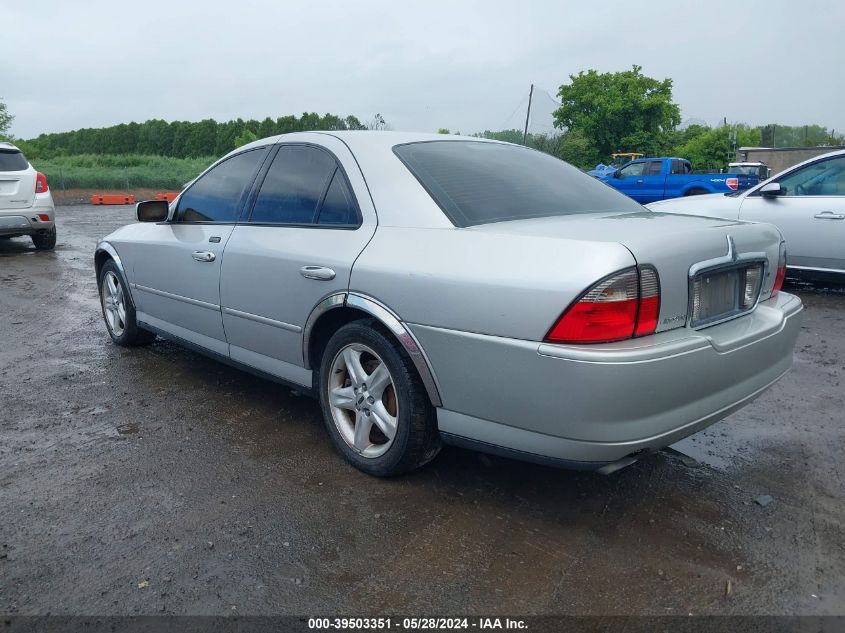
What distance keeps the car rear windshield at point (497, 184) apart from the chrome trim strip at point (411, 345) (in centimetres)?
48

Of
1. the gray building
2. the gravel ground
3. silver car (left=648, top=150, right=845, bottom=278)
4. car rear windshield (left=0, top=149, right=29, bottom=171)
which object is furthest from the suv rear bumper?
the gray building

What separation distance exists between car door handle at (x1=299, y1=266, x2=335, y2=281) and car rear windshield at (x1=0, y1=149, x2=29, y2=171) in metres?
9.75

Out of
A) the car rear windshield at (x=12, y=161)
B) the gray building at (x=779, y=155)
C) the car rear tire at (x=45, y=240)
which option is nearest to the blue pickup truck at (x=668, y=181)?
the car rear tire at (x=45, y=240)

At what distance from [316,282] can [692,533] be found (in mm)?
1933

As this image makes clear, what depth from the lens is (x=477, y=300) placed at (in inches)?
103

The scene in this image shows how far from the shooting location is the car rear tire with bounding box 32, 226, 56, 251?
11.8m

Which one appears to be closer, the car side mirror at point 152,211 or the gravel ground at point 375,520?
the gravel ground at point 375,520

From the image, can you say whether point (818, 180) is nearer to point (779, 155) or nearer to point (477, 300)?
point (477, 300)

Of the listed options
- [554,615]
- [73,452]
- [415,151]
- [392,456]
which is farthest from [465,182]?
[73,452]

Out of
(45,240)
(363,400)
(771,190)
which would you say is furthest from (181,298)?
(45,240)

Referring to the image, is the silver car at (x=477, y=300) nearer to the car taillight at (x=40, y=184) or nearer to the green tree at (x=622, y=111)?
the car taillight at (x=40, y=184)

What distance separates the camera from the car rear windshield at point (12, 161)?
1091 cm

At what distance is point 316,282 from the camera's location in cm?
331

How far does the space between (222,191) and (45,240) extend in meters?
9.16
